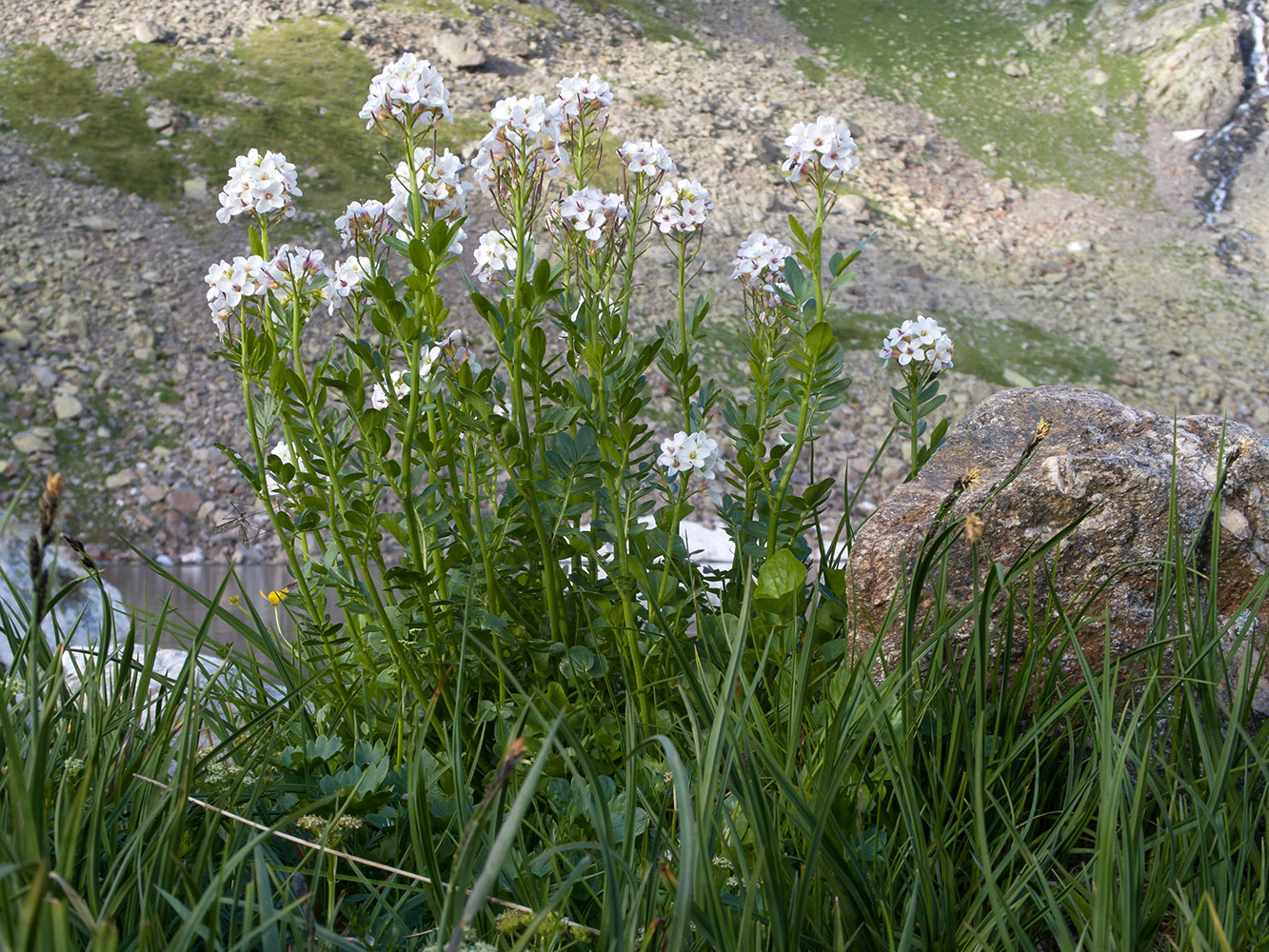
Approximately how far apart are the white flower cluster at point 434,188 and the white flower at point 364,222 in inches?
1.2

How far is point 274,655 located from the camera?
165 centimetres

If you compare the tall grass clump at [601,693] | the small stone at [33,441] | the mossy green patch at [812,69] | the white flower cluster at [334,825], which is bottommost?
the small stone at [33,441]

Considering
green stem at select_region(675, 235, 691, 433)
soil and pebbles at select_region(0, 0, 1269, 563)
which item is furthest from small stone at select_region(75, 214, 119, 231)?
green stem at select_region(675, 235, 691, 433)

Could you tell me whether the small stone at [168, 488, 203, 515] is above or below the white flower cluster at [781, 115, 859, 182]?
below

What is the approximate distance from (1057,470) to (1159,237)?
746 centimetres

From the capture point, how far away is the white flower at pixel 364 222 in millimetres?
1420

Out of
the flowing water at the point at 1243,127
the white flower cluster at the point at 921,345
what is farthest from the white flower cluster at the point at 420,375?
the flowing water at the point at 1243,127

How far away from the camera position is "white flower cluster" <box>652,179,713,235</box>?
159 cm

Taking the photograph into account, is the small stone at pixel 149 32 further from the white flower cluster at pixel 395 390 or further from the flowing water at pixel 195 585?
the white flower cluster at pixel 395 390

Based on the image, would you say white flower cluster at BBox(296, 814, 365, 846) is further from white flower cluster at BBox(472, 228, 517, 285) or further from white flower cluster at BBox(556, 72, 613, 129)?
white flower cluster at BBox(556, 72, 613, 129)

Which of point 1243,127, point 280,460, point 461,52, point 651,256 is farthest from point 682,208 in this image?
point 1243,127

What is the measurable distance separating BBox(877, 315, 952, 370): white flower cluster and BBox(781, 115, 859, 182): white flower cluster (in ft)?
1.08


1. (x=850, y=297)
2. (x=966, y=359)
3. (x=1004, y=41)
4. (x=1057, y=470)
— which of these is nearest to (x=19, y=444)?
(x=1057, y=470)

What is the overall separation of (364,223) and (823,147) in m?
0.76
